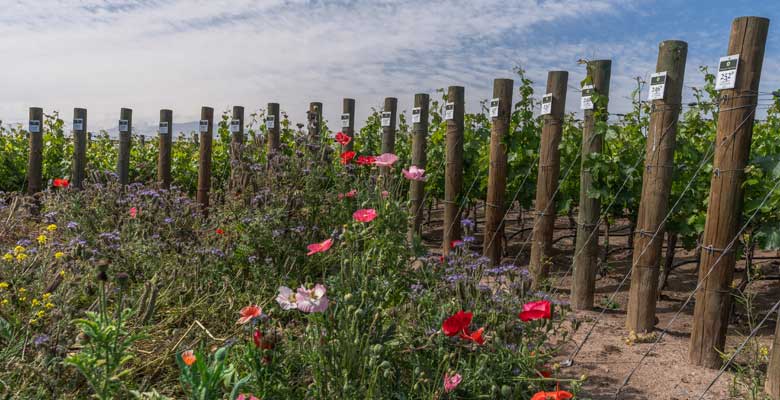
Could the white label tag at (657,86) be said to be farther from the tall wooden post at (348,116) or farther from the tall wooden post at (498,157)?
the tall wooden post at (348,116)

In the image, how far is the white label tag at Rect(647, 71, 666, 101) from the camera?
3.83m

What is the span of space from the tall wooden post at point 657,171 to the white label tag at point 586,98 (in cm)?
59

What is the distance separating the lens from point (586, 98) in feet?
14.8

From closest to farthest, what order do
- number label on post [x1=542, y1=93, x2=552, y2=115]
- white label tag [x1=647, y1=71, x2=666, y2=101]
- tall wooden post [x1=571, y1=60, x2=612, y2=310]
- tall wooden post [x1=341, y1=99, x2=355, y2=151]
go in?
white label tag [x1=647, y1=71, x2=666, y2=101] → tall wooden post [x1=571, y1=60, x2=612, y2=310] → number label on post [x1=542, y1=93, x2=552, y2=115] → tall wooden post [x1=341, y1=99, x2=355, y2=151]

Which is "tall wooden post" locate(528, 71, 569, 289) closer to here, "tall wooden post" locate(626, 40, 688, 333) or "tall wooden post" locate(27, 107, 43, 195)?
"tall wooden post" locate(626, 40, 688, 333)

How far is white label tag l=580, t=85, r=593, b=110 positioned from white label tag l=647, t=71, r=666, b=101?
1.94ft

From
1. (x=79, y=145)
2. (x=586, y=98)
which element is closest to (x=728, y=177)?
(x=586, y=98)

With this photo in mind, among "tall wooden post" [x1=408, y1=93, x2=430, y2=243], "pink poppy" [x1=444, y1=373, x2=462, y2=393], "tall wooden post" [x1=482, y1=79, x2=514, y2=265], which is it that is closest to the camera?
"pink poppy" [x1=444, y1=373, x2=462, y2=393]

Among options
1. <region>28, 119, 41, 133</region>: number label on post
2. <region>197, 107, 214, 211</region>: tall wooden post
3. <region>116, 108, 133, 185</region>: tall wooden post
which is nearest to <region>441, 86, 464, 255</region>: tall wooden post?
<region>197, 107, 214, 211</region>: tall wooden post

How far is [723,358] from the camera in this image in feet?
11.0

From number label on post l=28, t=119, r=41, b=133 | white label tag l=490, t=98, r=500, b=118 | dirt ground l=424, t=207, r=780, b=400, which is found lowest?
dirt ground l=424, t=207, r=780, b=400

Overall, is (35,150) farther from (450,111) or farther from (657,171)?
(657,171)

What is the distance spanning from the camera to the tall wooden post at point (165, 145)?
8320mm

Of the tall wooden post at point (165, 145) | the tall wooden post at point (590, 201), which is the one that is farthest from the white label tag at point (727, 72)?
the tall wooden post at point (165, 145)
